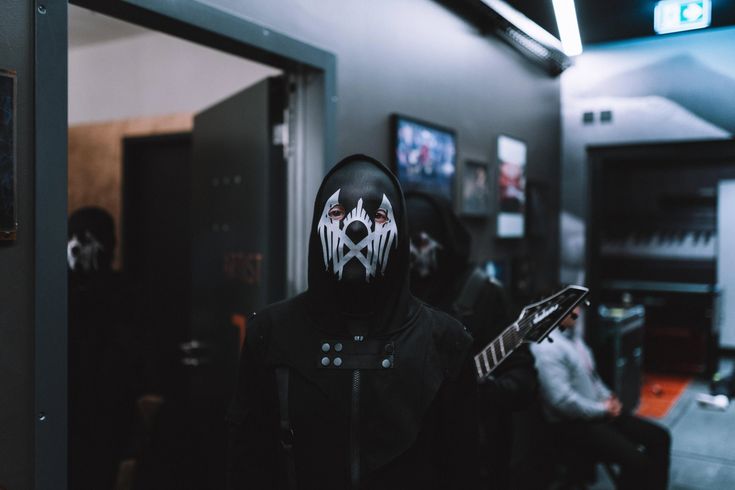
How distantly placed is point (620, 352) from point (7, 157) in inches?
168

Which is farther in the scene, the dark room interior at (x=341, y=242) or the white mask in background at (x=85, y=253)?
the white mask in background at (x=85, y=253)

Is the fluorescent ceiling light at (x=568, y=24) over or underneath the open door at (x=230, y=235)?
over

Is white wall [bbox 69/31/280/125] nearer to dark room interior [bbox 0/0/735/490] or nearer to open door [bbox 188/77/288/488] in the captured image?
dark room interior [bbox 0/0/735/490]

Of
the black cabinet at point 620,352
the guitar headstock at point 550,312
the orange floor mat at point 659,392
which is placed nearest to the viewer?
the guitar headstock at point 550,312

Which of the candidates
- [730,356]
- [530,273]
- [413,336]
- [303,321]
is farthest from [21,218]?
[730,356]

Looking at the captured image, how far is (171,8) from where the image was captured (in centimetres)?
181

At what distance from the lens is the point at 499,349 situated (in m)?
2.10

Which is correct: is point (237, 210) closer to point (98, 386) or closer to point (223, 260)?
point (223, 260)

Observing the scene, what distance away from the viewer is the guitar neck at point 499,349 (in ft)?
6.59

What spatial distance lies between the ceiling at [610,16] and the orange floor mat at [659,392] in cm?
298

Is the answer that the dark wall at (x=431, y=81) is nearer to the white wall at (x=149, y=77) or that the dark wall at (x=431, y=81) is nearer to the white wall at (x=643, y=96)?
the white wall at (x=643, y=96)

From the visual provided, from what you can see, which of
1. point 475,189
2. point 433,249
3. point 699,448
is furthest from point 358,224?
point 699,448

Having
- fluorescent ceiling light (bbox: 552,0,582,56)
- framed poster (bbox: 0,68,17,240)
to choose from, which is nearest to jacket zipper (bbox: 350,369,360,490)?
framed poster (bbox: 0,68,17,240)

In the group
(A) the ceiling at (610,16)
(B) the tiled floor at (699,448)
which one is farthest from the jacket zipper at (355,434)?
(B) the tiled floor at (699,448)
